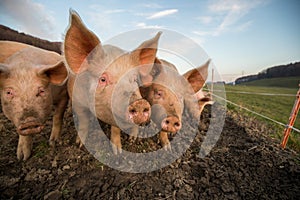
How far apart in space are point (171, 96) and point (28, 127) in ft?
6.99

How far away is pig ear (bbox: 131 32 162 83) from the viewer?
2824 mm

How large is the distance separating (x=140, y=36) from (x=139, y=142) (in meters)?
2.15

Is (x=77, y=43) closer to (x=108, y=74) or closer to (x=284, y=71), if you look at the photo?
(x=108, y=74)

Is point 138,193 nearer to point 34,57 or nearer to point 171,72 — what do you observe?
point 171,72

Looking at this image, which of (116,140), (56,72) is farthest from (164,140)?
(56,72)

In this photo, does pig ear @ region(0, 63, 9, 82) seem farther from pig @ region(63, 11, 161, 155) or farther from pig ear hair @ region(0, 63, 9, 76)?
pig @ region(63, 11, 161, 155)

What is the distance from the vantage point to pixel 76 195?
7.88 ft

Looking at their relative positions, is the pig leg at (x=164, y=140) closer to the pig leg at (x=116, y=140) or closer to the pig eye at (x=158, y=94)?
the pig leg at (x=116, y=140)

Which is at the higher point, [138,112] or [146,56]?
[146,56]

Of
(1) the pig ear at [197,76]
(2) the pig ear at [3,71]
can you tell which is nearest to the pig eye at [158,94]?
(1) the pig ear at [197,76]

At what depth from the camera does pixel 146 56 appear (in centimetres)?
303

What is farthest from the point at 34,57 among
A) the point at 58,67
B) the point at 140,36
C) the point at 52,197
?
the point at 52,197

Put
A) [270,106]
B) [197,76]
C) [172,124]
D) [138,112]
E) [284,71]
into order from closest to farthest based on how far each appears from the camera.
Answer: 1. [138,112]
2. [172,124]
3. [197,76]
4. [270,106]
5. [284,71]

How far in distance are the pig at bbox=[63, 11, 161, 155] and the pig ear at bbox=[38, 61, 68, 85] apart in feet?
0.42
